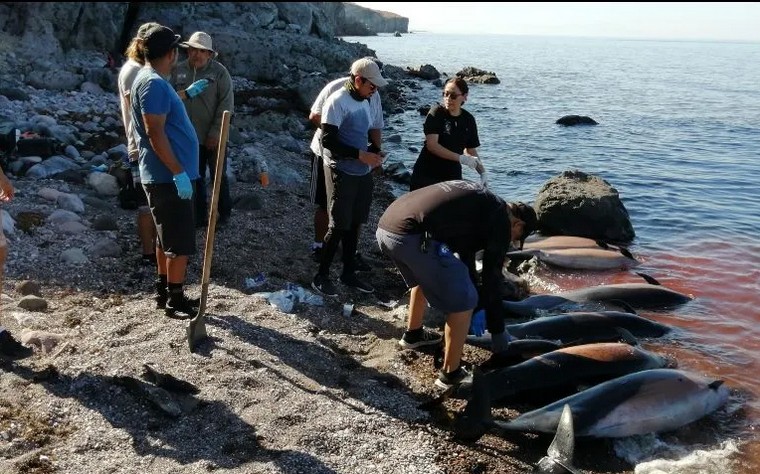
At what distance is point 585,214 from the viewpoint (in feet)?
35.1

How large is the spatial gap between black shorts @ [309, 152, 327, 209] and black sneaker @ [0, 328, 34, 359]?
3136mm

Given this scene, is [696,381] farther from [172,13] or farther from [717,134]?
[172,13]

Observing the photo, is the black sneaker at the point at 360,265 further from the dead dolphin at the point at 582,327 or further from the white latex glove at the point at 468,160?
the dead dolphin at the point at 582,327

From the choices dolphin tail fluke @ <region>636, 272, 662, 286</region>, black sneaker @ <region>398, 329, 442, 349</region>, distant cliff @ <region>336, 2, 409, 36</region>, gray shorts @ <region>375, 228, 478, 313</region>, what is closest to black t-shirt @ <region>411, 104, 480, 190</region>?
black sneaker @ <region>398, 329, 442, 349</region>

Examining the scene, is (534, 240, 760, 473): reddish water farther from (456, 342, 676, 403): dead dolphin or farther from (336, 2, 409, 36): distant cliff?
(336, 2, 409, 36): distant cliff

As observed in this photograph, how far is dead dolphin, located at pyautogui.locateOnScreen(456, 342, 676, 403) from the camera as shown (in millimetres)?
5055

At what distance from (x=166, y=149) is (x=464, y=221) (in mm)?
2310

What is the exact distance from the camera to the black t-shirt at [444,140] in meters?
6.72

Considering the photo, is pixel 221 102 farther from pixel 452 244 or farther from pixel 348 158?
pixel 452 244

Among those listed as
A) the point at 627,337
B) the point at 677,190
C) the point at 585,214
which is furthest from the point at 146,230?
the point at 677,190

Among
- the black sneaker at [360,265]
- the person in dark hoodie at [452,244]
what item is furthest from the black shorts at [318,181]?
the person in dark hoodie at [452,244]

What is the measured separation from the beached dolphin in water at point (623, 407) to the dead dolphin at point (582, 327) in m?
1.07

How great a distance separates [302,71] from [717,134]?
52.1 ft

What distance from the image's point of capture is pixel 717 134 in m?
24.0
